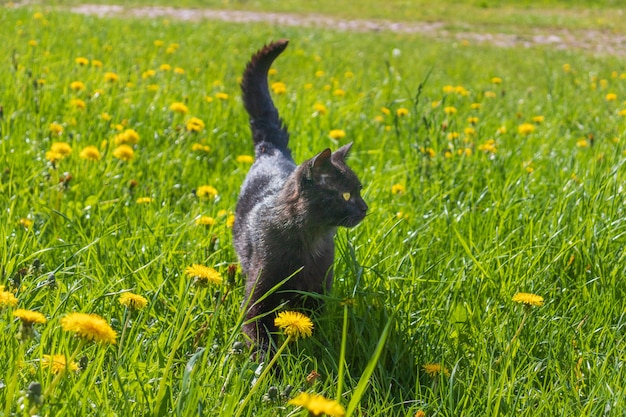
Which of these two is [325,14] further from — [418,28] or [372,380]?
[372,380]

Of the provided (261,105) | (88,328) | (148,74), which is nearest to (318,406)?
(88,328)

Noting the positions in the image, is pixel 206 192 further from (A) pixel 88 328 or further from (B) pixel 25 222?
(A) pixel 88 328

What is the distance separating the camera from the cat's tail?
11.6ft

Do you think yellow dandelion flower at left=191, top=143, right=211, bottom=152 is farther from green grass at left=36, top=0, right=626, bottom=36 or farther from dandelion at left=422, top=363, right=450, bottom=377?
green grass at left=36, top=0, right=626, bottom=36

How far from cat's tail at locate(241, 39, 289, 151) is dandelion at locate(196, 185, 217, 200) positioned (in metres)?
0.39

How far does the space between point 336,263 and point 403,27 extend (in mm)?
16579

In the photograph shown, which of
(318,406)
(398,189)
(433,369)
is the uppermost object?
(318,406)

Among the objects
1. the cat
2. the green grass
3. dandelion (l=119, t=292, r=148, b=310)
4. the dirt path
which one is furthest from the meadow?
the green grass

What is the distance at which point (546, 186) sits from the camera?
3.54 metres

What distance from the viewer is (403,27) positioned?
18516 millimetres

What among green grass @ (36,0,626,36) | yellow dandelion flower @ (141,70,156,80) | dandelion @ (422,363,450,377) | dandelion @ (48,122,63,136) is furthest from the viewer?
green grass @ (36,0,626,36)

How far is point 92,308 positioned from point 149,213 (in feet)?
3.00

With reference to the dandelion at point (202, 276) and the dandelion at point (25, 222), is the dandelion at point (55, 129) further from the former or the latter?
the dandelion at point (202, 276)

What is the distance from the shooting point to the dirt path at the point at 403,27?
51.9ft
